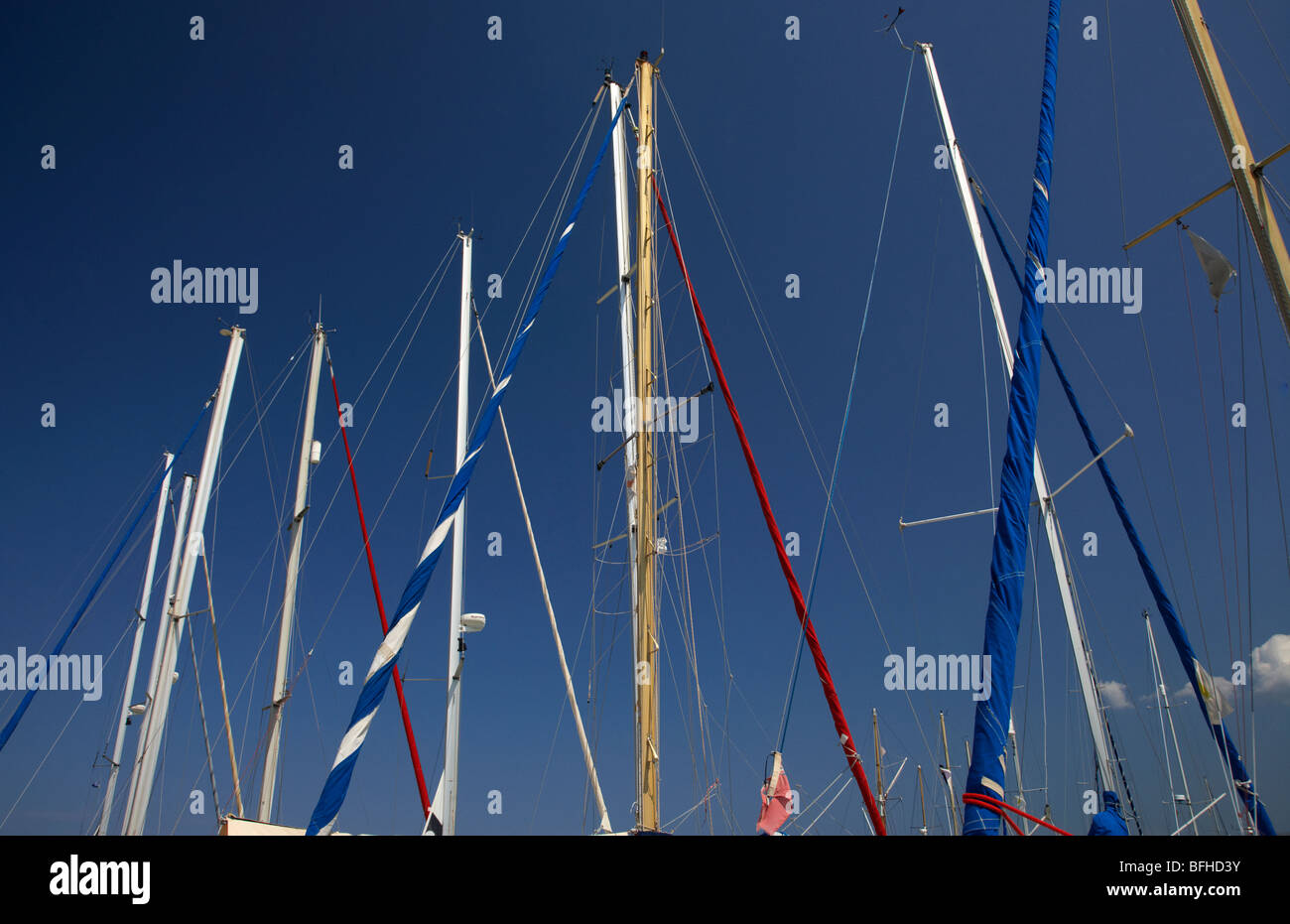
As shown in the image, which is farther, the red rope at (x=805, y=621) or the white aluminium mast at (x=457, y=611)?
the white aluminium mast at (x=457, y=611)

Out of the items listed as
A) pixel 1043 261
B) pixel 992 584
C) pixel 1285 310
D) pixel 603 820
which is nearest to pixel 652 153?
pixel 1043 261

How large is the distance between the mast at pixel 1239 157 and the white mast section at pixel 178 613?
20.8 meters

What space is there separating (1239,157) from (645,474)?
8.95 metres

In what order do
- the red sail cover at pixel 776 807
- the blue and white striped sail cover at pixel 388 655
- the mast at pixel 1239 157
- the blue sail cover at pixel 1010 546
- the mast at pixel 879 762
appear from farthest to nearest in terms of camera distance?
the mast at pixel 879 762, the red sail cover at pixel 776 807, the mast at pixel 1239 157, the blue and white striped sail cover at pixel 388 655, the blue sail cover at pixel 1010 546

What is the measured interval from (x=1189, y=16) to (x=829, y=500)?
7506 millimetres

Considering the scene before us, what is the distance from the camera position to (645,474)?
1245 centimetres

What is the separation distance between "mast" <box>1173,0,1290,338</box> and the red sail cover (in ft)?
25.1

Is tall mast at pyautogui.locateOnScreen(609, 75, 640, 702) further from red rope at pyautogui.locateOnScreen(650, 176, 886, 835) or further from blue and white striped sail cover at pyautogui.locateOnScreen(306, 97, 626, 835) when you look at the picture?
blue and white striped sail cover at pyautogui.locateOnScreen(306, 97, 626, 835)

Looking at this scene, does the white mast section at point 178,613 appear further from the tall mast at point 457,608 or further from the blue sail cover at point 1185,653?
the blue sail cover at point 1185,653

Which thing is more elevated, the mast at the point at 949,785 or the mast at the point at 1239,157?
the mast at the point at 1239,157

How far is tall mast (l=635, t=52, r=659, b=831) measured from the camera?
425 inches

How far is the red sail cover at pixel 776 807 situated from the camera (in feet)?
29.3

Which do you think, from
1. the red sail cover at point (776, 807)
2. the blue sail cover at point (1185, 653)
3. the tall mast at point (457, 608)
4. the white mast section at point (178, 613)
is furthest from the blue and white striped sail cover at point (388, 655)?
the white mast section at point (178, 613)
